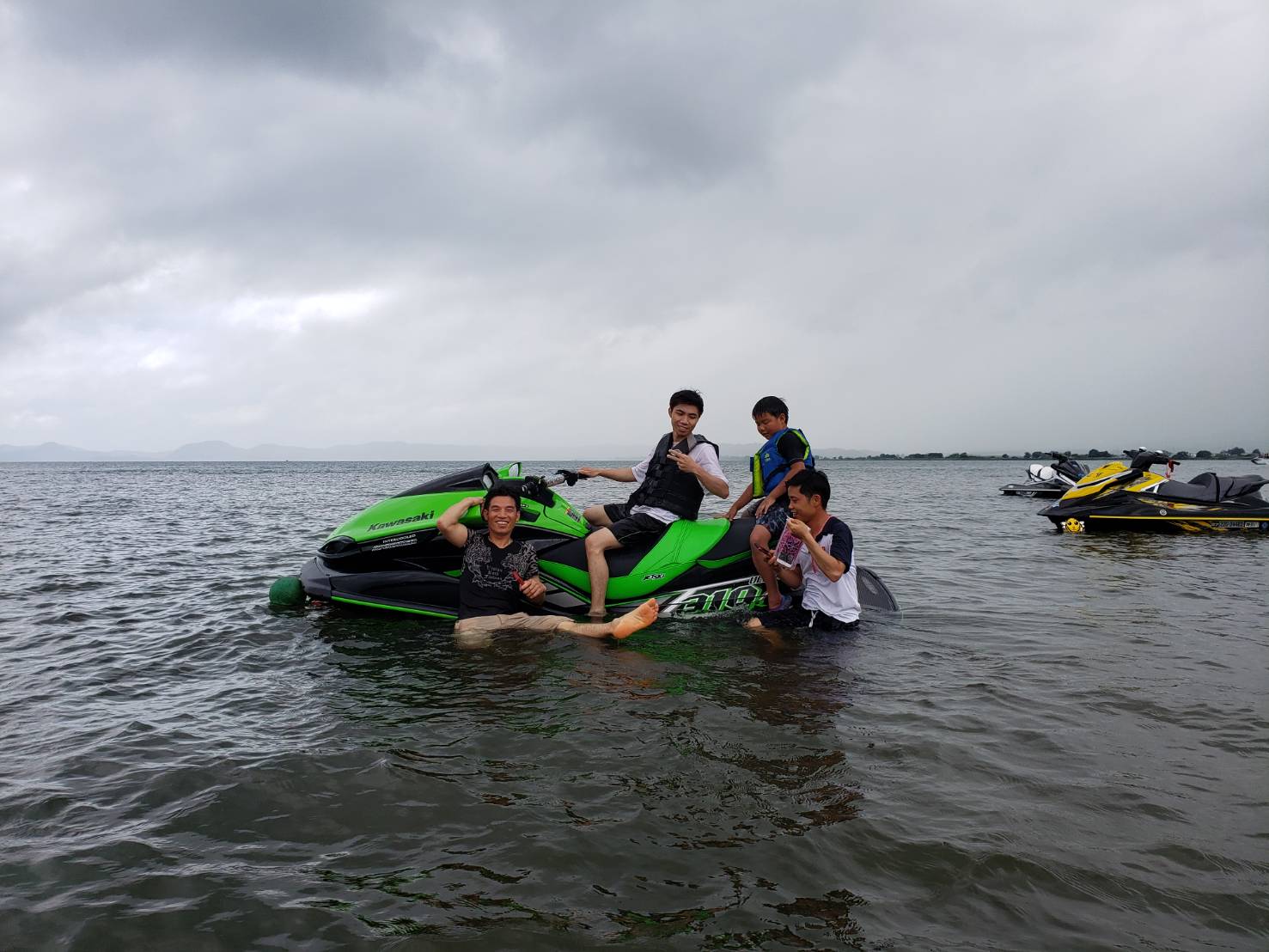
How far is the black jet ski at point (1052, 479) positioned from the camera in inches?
845

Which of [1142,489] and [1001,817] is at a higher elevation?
[1142,489]

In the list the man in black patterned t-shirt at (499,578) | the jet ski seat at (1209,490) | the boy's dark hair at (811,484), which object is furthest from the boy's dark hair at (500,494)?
the jet ski seat at (1209,490)

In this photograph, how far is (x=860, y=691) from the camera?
4.93 m

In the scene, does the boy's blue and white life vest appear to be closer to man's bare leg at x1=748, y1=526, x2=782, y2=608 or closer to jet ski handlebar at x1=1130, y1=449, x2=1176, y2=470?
man's bare leg at x1=748, y1=526, x2=782, y2=608

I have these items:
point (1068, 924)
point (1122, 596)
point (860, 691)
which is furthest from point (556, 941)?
point (1122, 596)

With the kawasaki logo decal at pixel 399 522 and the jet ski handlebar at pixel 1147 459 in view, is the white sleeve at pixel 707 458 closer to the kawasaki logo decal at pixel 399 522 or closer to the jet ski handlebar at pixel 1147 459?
the kawasaki logo decal at pixel 399 522

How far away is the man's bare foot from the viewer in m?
6.16

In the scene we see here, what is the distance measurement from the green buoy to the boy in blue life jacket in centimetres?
446

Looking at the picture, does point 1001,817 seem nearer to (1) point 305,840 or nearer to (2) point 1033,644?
(1) point 305,840

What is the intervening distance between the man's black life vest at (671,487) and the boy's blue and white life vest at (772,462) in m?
0.56

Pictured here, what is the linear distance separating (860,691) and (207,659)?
5073mm

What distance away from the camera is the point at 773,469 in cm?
700

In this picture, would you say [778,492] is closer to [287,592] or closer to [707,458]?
[707,458]

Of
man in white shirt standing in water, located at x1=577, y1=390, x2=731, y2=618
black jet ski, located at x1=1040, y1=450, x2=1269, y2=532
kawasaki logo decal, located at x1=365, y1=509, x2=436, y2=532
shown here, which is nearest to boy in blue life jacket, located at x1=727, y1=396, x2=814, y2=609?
man in white shirt standing in water, located at x1=577, y1=390, x2=731, y2=618
